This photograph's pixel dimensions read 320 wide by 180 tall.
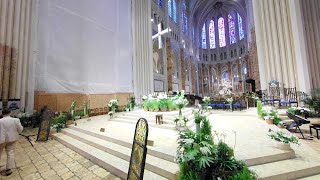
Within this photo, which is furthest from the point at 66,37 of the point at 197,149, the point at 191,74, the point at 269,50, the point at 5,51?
the point at 191,74

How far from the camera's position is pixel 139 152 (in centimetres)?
230

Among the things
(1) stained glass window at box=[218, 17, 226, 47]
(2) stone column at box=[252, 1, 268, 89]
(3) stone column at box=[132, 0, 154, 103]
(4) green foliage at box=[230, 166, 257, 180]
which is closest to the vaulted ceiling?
→ (1) stained glass window at box=[218, 17, 226, 47]

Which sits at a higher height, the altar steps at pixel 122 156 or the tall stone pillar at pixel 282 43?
the tall stone pillar at pixel 282 43

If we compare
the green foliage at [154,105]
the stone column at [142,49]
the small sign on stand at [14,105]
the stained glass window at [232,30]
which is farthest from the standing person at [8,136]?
the stained glass window at [232,30]

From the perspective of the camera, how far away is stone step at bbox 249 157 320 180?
254cm

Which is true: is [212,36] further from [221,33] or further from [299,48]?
[299,48]

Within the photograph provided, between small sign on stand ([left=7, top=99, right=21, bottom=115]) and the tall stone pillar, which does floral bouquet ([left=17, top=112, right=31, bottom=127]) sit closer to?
small sign on stand ([left=7, top=99, right=21, bottom=115])

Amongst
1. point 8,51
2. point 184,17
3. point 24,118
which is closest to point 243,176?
point 24,118

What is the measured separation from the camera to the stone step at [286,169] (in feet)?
8.35

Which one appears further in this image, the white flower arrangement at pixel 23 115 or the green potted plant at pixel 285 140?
the white flower arrangement at pixel 23 115

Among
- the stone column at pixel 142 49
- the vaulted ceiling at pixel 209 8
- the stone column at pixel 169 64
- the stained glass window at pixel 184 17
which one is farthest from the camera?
the vaulted ceiling at pixel 209 8

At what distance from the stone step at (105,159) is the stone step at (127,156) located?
0.08 m

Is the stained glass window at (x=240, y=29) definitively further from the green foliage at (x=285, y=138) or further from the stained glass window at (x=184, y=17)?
the green foliage at (x=285, y=138)

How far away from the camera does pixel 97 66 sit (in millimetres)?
10617
